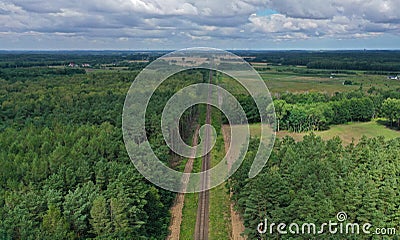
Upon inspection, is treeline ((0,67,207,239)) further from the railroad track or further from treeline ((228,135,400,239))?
treeline ((228,135,400,239))

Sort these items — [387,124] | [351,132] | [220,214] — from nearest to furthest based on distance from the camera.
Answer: [220,214] < [351,132] < [387,124]

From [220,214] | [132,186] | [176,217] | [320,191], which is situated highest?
[320,191]

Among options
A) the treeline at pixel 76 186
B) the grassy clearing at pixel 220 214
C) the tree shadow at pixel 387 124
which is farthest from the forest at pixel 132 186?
the tree shadow at pixel 387 124

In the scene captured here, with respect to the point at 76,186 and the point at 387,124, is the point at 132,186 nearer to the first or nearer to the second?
the point at 76,186

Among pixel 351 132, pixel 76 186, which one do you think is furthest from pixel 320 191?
pixel 351 132

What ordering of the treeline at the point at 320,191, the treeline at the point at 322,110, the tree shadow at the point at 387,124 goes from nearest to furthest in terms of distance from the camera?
the treeline at the point at 320,191 → the treeline at the point at 322,110 → the tree shadow at the point at 387,124

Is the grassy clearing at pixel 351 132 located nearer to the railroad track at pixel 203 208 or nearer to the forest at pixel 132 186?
the railroad track at pixel 203 208
